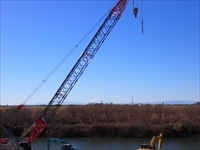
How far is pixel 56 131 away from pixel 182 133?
2374 centimetres

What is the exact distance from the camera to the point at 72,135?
5897 centimetres

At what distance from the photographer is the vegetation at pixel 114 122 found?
187 ft

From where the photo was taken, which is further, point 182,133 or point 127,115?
point 127,115

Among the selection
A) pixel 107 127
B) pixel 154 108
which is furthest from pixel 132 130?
pixel 154 108

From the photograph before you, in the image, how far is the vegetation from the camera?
57.0 metres

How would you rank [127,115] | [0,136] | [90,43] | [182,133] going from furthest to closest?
[127,115] < [182,133] < [90,43] < [0,136]

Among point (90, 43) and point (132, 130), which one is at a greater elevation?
point (90, 43)

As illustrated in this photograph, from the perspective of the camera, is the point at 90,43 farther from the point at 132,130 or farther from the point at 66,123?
the point at 66,123

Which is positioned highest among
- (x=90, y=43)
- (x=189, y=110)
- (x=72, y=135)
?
(x=90, y=43)

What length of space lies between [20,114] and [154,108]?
98.1ft

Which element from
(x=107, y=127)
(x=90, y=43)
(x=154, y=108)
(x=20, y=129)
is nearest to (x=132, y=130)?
(x=107, y=127)

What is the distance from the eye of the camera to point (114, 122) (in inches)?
2525

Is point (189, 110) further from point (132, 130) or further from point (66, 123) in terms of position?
point (66, 123)

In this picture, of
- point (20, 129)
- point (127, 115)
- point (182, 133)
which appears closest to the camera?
point (182, 133)
